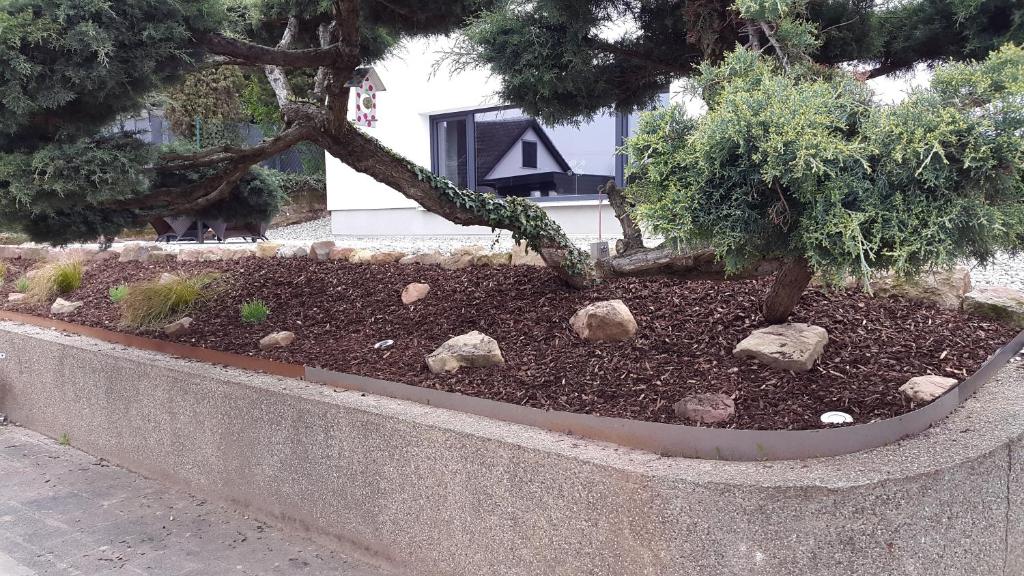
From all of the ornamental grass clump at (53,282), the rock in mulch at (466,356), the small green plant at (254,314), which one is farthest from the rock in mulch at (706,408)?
the ornamental grass clump at (53,282)

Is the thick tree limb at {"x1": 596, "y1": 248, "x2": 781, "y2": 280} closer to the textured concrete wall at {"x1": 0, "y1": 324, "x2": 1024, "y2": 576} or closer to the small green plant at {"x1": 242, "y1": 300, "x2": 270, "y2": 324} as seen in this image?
the textured concrete wall at {"x1": 0, "y1": 324, "x2": 1024, "y2": 576}

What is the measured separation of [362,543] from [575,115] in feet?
7.64

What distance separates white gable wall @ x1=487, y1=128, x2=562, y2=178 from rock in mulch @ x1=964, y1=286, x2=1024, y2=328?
772 cm

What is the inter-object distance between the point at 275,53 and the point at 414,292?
4.87 ft

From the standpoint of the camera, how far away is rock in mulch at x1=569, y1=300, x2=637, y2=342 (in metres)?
3.04

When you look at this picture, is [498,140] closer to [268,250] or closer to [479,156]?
[479,156]

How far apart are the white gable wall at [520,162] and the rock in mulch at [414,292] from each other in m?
6.70

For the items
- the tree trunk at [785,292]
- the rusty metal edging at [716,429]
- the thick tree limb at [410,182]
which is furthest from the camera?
the thick tree limb at [410,182]

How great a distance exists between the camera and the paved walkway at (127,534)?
9.16 ft

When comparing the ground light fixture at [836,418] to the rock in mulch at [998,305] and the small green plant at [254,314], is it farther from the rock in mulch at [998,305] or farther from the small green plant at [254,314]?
the small green plant at [254,314]

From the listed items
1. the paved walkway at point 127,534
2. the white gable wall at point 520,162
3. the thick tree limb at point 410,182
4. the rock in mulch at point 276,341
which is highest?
the white gable wall at point 520,162

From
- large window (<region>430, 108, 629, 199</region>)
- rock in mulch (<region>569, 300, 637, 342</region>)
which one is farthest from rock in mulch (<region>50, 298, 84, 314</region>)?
large window (<region>430, 108, 629, 199</region>)

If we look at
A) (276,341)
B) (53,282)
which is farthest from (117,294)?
(276,341)

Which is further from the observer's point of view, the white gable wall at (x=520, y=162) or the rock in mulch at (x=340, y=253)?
the white gable wall at (x=520, y=162)
